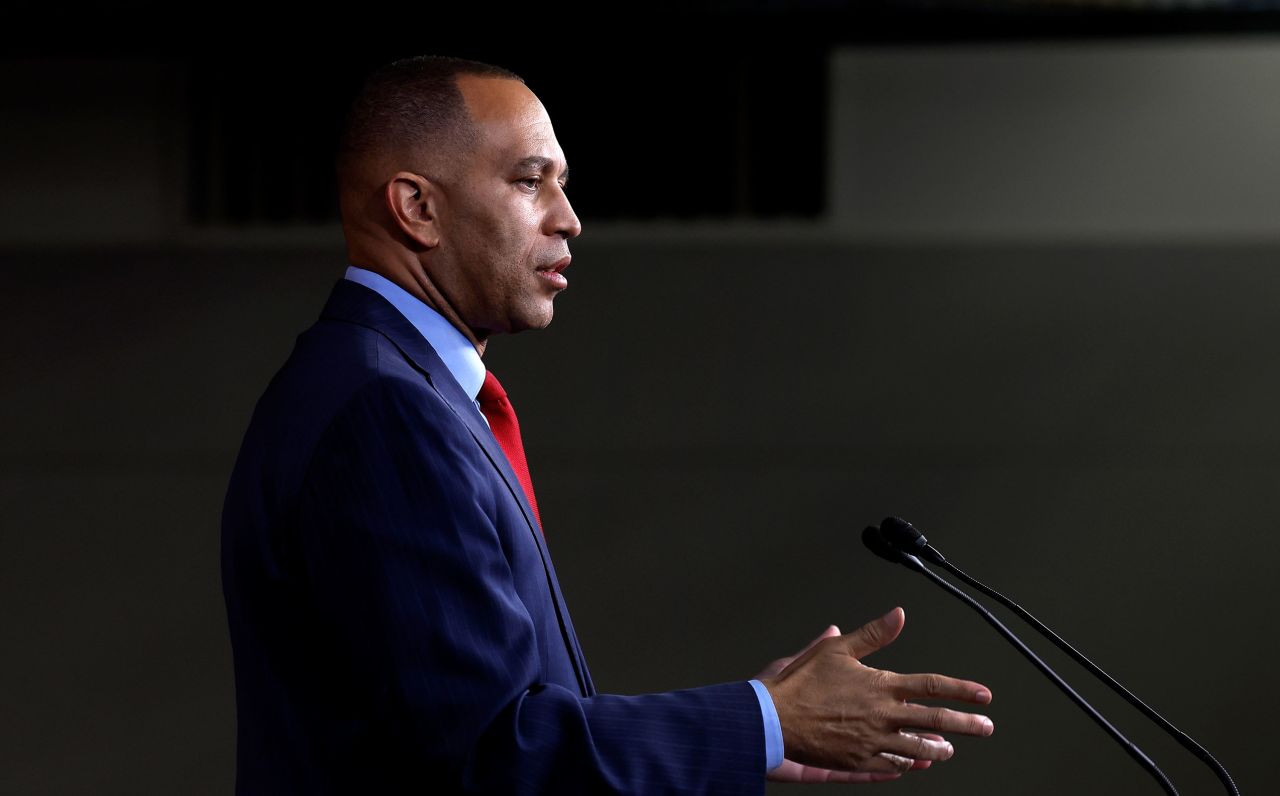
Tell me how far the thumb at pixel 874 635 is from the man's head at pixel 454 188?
0.43 meters

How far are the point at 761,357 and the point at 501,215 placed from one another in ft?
7.77

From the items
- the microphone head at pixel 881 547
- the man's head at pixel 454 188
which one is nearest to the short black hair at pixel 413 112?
the man's head at pixel 454 188

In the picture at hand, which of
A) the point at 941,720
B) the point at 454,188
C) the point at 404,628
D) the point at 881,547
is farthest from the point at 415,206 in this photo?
the point at 941,720

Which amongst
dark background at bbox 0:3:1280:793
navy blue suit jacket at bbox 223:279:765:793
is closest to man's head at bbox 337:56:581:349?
navy blue suit jacket at bbox 223:279:765:793

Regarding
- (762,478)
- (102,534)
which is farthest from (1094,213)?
(102,534)

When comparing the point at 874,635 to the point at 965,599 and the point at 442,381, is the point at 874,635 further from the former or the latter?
the point at 442,381

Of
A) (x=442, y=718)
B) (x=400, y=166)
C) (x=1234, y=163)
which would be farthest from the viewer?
(x=1234, y=163)

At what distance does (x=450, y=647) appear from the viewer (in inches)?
37.1

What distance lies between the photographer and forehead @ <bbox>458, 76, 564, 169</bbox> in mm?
1215

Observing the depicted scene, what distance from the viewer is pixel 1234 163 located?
3488 mm

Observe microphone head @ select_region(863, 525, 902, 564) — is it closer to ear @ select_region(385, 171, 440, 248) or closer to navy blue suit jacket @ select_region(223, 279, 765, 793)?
navy blue suit jacket @ select_region(223, 279, 765, 793)

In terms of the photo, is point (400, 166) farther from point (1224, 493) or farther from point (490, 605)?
point (1224, 493)

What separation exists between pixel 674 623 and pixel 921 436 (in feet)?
2.76

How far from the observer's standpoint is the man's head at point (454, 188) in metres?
1.20
